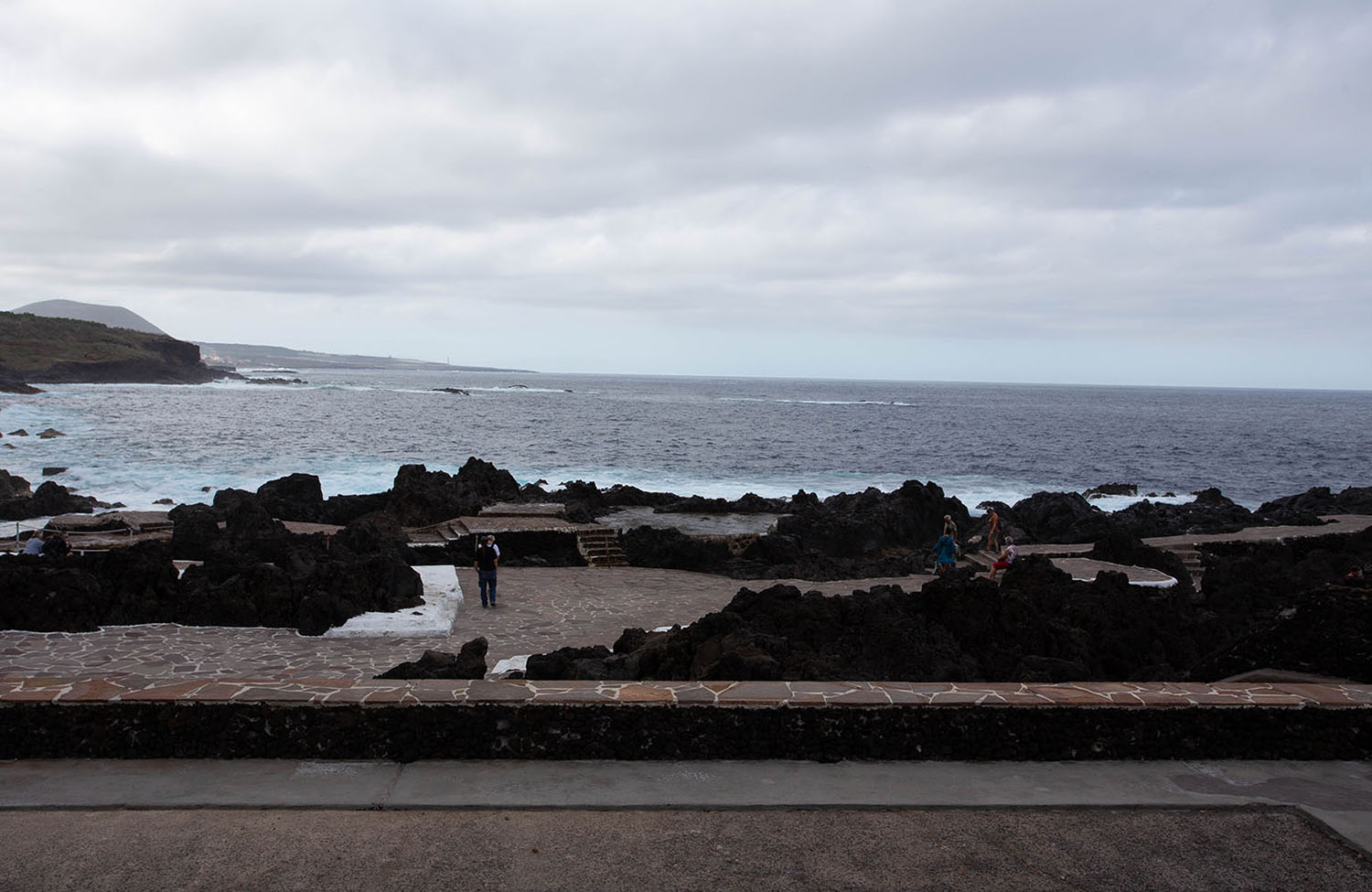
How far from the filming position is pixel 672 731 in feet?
16.3

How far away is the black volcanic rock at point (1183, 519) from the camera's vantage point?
2525 centimetres

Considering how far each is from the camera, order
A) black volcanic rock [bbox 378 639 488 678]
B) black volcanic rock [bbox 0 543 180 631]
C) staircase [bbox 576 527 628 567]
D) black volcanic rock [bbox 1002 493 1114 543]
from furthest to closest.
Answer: black volcanic rock [bbox 1002 493 1114 543] → staircase [bbox 576 527 628 567] → black volcanic rock [bbox 0 543 180 631] → black volcanic rock [bbox 378 639 488 678]

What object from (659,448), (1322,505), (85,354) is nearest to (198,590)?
(1322,505)

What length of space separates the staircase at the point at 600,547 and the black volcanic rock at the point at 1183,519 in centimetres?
1453

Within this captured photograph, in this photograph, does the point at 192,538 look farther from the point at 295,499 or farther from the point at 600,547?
the point at 295,499

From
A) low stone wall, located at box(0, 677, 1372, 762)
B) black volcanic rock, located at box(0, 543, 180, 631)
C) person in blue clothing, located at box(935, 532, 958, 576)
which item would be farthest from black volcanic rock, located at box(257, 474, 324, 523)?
low stone wall, located at box(0, 677, 1372, 762)

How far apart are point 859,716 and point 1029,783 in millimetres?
953

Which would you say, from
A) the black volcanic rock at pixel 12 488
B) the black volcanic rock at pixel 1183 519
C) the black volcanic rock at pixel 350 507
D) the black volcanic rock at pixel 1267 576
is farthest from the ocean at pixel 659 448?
the black volcanic rock at pixel 1267 576

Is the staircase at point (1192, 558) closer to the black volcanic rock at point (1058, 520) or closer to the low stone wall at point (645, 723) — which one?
the black volcanic rock at point (1058, 520)

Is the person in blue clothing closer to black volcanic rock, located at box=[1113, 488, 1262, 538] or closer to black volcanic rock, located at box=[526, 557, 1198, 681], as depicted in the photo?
black volcanic rock, located at box=[526, 557, 1198, 681]

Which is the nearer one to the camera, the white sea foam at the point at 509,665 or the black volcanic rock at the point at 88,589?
the white sea foam at the point at 509,665

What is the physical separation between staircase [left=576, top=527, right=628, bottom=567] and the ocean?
1701cm

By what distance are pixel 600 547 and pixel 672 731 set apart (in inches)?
595

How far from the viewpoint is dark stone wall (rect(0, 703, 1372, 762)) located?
4844 millimetres
